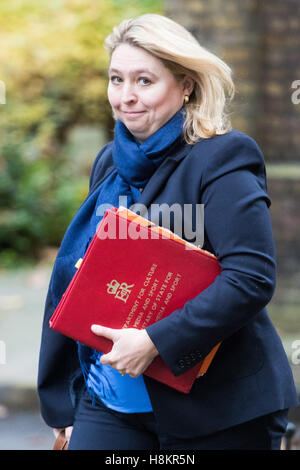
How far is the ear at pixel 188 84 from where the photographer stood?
2.10 m

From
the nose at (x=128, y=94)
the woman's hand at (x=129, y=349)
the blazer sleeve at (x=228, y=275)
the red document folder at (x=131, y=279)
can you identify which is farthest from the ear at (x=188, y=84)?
the woman's hand at (x=129, y=349)

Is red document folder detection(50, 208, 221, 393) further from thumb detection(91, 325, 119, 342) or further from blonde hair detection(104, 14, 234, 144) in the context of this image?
blonde hair detection(104, 14, 234, 144)

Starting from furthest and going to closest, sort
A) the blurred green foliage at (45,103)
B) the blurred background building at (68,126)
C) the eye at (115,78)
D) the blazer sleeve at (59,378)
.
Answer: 1. the blurred green foliage at (45,103)
2. the blurred background building at (68,126)
3. the blazer sleeve at (59,378)
4. the eye at (115,78)

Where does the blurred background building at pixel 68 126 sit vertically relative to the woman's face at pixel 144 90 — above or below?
below

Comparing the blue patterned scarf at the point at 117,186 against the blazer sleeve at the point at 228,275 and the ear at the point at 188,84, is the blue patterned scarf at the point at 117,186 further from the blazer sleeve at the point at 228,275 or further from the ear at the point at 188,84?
the blazer sleeve at the point at 228,275

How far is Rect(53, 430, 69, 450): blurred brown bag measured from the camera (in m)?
2.36

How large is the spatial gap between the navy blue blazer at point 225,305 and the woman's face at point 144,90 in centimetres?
12

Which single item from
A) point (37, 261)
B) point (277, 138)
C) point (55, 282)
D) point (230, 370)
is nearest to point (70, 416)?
point (55, 282)

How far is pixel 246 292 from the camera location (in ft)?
5.95

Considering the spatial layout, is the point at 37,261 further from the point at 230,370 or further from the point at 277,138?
the point at 230,370

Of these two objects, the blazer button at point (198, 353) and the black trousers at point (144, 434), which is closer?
the blazer button at point (198, 353)

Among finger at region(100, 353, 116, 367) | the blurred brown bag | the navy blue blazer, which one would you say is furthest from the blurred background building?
finger at region(100, 353, 116, 367)

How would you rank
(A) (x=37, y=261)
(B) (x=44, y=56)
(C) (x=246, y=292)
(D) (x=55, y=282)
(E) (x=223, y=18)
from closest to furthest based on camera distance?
(C) (x=246, y=292), (D) (x=55, y=282), (E) (x=223, y=18), (A) (x=37, y=261), (B) (x=44, y=56)
